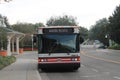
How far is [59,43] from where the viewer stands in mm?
24234

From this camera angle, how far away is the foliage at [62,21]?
157 metres

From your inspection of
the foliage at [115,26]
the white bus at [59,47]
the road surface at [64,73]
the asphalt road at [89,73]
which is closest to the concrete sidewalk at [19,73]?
the road surface at [64,73]

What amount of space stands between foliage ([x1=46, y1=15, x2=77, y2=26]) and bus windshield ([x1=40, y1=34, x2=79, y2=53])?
131 meters

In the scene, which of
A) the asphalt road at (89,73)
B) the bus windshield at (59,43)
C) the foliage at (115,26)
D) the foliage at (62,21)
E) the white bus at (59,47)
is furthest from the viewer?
the foliage at (62,21)

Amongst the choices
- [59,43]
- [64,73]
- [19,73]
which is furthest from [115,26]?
[19,73]

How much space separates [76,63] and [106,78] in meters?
5.26

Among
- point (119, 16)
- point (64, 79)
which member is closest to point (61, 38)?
point (64, 79)

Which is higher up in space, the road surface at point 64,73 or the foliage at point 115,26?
the foliage at point 115,26

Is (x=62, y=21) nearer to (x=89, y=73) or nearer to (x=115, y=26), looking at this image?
(x=115, y=26)

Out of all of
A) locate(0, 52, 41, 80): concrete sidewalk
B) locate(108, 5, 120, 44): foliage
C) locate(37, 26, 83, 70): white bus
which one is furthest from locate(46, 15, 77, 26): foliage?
locate(37, 26, 83, 70): white bus

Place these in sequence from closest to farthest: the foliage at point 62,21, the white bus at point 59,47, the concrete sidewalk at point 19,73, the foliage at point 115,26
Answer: the concrete sidewalk at point 19,73
the white bus at point 59,47
the foliage at point 115,26
the foliage at point 62,21

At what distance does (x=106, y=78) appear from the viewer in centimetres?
1892

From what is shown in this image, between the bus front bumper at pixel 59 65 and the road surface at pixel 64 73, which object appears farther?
the bus front bumper at pixel 59 65

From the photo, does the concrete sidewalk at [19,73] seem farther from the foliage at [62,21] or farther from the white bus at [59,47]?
the foliage at [62,21]
